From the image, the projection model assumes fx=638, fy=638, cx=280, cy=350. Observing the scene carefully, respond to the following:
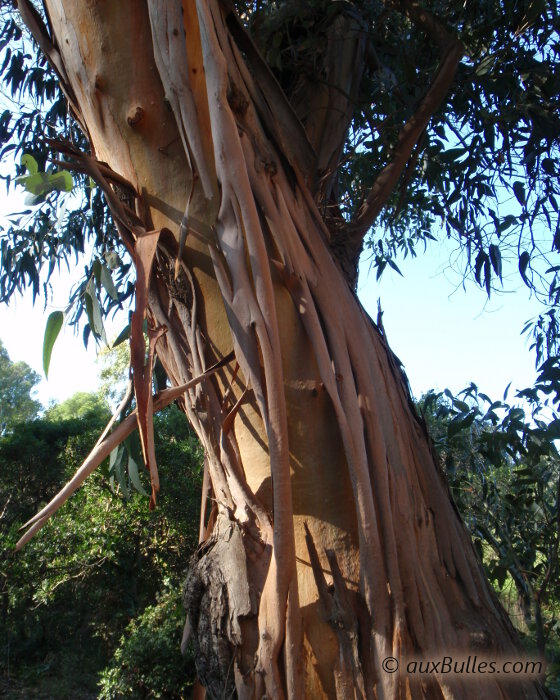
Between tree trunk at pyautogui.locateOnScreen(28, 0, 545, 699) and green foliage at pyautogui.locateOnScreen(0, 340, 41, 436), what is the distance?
2511 cm

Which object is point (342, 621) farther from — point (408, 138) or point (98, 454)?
point (408, 138)

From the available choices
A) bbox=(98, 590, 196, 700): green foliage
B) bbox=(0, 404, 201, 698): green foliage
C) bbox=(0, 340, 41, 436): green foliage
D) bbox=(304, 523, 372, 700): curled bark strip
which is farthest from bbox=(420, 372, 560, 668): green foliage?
bbox=(0, 340, 41, 436): green foliage

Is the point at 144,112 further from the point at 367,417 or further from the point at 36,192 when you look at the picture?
the point at 367,417

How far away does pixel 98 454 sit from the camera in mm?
1182

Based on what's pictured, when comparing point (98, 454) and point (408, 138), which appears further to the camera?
point (408, 138)

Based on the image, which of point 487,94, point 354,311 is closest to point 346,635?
point 354,311

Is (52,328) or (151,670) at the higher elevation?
(52,328)

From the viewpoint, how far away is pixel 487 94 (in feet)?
10.1

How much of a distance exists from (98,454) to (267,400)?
13.5 inches

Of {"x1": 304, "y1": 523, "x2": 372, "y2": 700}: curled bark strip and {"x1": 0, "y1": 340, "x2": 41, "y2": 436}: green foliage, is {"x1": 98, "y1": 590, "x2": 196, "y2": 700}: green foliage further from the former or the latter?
{"x1": 0, "y1": 340, "x2": 41, "y2": 436}: green foliage

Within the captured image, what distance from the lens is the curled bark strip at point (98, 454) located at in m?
1.12

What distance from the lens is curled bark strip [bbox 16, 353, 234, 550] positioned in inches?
43.9

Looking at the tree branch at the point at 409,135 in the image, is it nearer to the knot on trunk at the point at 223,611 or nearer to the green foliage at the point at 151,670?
the knot on trunk at the point at 223,611

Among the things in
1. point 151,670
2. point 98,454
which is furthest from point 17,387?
point 98,454
